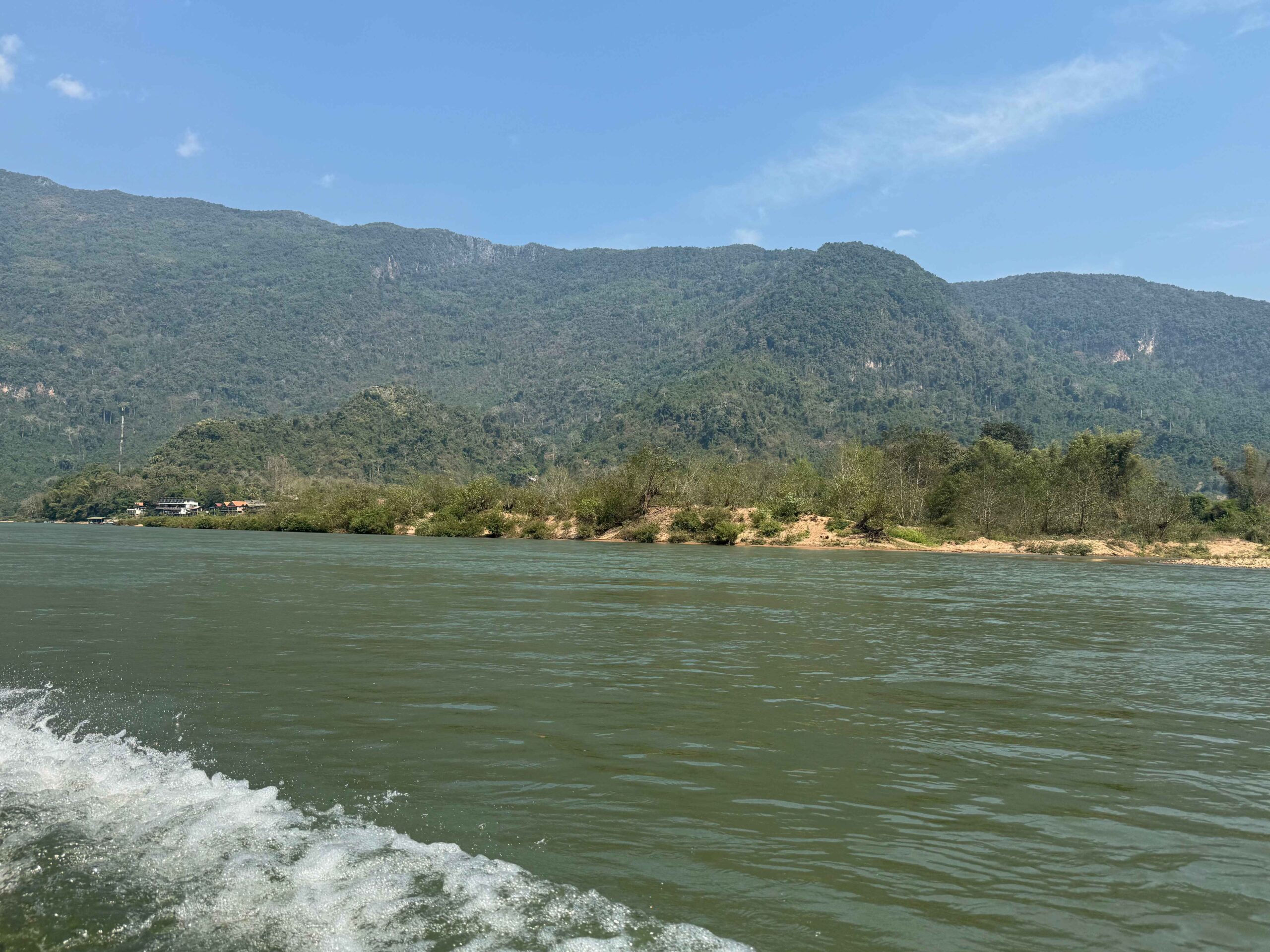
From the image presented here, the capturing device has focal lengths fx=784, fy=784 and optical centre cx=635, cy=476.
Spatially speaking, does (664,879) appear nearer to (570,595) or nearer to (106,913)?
(106,913)

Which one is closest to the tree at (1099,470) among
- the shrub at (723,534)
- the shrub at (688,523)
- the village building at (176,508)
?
the shrub at (723,534)

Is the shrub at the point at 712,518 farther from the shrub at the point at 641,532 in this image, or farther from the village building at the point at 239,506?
the village building at the point at 239,506

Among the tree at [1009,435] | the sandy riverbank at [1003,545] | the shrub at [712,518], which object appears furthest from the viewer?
the tree at [1009,435]

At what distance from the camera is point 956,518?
282ft

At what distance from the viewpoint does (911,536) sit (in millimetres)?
79750

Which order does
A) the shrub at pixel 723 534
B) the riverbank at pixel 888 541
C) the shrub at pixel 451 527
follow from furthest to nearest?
the shrub at pixel 451 527 < the shrub at pixel 723 534 < the riverbank at pixel 888 541

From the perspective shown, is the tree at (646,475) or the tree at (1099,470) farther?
the tree at (646,475)

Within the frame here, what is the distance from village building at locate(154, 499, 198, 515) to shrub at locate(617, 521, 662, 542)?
362 ft

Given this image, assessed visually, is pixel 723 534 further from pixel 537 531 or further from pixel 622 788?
pixel 622 788

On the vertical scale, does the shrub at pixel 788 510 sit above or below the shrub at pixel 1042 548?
above

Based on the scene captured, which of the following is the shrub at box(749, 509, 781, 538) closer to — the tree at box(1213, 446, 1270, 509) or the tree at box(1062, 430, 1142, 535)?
the tree at box(1062, 430, 1142, 535)

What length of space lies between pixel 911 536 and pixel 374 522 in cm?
6867

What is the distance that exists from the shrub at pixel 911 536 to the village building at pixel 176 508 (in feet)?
454

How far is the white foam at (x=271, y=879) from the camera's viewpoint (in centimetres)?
518
